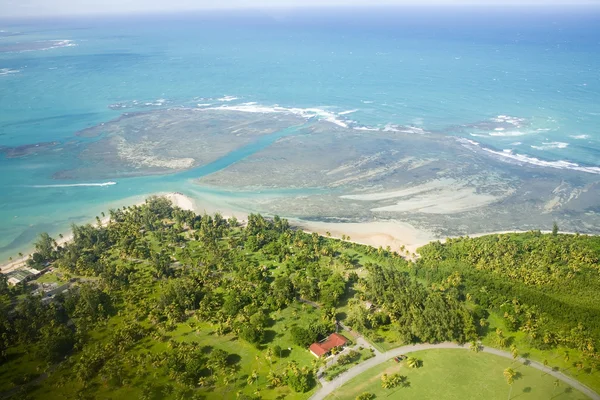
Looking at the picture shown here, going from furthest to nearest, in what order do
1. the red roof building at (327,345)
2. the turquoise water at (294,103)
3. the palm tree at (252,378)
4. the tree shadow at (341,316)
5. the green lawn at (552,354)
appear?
the turquoise water at (294,103) → the tree shadow at (341,316) → the red roof building at (327,345) → the green lawn at (552,354) → the palm tree at (252,378)

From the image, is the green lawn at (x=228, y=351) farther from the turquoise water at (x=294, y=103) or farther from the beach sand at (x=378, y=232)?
the turquoise water at (x=294, y=103)

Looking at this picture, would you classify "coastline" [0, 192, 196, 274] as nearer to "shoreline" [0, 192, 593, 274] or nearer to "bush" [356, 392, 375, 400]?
"shoreline" [0, 192, 593, 274]

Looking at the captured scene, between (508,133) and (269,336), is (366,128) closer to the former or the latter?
(508,133)

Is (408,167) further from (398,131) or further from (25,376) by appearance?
(25,376)

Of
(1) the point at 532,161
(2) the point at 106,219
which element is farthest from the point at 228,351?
(1) the point at 532,161

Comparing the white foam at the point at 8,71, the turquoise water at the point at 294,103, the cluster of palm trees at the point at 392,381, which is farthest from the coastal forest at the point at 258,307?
the white foam at the point at 8,71

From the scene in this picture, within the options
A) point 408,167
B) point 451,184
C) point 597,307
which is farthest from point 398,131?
point 597,307

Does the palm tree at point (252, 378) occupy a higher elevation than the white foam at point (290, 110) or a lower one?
lower
